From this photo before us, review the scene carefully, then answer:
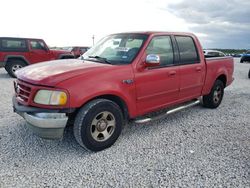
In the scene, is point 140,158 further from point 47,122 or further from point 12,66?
point 12,66

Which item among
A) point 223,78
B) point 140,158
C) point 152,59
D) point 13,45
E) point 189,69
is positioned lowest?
point 140,158

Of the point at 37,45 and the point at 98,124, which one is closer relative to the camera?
the point at 98,124

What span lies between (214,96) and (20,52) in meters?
9.00

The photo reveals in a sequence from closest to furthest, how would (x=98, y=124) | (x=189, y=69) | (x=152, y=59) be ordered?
(x=98, y=124) < (x=152, y=59) < (x=189, y=69)

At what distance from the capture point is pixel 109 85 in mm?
3145

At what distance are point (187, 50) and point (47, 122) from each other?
3.13 m

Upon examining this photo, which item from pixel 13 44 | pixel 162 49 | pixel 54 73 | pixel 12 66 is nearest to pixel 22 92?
pixel 54 73

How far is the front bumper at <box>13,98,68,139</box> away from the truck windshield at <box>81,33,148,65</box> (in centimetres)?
125

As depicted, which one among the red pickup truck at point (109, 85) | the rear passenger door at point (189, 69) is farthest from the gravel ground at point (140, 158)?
the rear passenger door at point (189, 69)

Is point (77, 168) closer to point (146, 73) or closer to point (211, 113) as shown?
point (146, 73)

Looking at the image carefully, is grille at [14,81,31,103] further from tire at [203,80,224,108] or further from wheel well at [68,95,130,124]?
tire at [203,80,224,108]

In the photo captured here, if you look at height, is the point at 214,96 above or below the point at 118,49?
below

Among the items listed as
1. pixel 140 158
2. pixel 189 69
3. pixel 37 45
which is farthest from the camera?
pixel 37 45

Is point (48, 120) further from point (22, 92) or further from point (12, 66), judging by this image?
point (12, 66)
